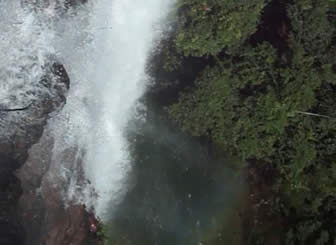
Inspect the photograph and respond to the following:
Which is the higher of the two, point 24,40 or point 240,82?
point 24,40

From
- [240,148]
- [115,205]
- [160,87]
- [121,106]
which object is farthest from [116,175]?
[240,148]

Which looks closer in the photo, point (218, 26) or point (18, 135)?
point (18, 135)

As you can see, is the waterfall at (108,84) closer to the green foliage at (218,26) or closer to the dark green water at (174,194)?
the dark green water at (174,194)

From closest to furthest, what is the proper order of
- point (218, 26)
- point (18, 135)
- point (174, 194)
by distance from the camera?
point (18, 135) < point (174, 194) < point (218, 26)

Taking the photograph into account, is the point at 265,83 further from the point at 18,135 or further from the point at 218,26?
the point at 18,135

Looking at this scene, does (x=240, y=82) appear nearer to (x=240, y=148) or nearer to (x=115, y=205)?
(x=240, y=148)

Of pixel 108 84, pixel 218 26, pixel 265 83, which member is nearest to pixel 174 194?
pixel 108 84
